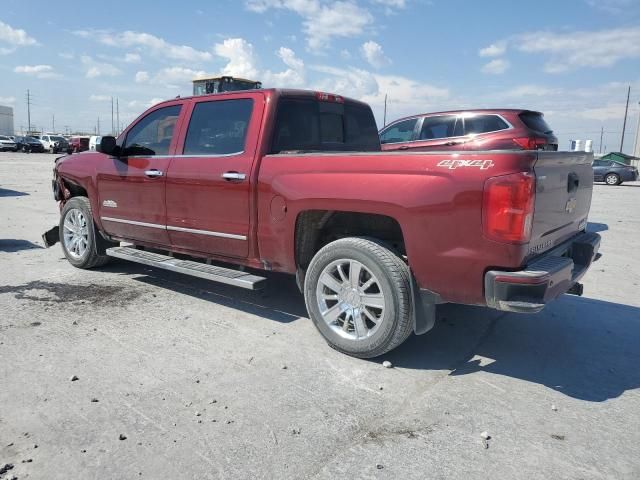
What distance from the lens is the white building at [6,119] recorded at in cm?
8700

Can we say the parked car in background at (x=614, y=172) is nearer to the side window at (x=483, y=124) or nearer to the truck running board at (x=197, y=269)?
the side window at (x=483, y=124)

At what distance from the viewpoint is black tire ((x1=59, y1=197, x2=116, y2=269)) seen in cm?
591

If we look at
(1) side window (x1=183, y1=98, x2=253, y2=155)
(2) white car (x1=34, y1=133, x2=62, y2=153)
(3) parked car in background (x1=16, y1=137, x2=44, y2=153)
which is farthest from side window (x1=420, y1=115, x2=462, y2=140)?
(3) parked car in background (x1=16, y1=137, x2=44, y2=153)

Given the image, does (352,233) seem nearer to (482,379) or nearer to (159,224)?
(482,379)

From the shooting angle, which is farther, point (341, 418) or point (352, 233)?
point (352, 233)

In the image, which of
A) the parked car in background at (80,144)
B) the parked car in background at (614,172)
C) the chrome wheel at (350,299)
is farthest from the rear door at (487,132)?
the parked car in background at (80,144)

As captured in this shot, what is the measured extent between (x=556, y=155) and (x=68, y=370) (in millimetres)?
3598

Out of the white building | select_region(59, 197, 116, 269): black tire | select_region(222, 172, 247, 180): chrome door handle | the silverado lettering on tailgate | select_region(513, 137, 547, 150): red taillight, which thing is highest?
the white building

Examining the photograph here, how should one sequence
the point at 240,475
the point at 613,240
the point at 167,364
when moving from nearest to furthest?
the point at 240,475, the point at 167,364, the point at 613,240

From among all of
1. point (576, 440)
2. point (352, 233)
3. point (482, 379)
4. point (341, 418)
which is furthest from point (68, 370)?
point (576, 440)

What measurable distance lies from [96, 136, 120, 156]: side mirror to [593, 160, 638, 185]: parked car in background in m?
26.6

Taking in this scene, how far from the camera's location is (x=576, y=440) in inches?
108

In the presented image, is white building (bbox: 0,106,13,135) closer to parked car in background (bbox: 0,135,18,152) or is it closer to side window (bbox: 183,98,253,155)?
parked car in background (bbox: 0,135,18,152)

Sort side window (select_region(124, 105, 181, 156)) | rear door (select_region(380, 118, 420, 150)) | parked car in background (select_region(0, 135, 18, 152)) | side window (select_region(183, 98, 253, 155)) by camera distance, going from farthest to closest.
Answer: parked car in background (select_region(0, 135, 18, 152)) < rear door (select_region(380, 118, 420, 150)) < side window (select_region(124, 105, 181, 156)) < side window (select_region(183, 98, 253, 155))
